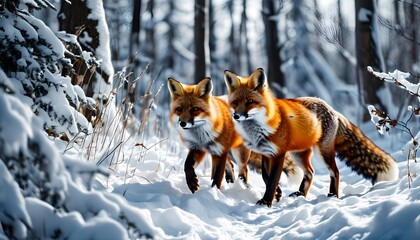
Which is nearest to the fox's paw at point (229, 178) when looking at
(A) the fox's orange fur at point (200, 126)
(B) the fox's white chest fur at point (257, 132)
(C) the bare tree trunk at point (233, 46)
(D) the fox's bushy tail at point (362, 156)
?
(A) the fox's orange fur at point (200, 126)

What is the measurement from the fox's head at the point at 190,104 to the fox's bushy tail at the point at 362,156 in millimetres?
1746

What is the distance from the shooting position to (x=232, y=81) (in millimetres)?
4973

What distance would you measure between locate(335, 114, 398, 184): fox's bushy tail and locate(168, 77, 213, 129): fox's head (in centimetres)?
175

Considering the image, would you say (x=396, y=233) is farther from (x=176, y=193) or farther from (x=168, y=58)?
(x=168, y=58)

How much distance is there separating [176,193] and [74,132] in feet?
3.91

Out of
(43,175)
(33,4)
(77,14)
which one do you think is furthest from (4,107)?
(77,14)

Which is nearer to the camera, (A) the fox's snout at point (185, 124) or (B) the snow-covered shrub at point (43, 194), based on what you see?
(B) the snow-covered shrub at point (43, 194)

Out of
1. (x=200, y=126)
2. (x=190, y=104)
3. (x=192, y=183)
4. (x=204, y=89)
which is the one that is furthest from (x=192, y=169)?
(x=204, y=89)

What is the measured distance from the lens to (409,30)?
32.3 feet

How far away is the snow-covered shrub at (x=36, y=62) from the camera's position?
3354mm

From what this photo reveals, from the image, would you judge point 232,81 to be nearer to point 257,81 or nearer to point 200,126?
point 257,81

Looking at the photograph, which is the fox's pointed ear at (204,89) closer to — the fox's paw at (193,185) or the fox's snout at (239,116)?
the fox's snout at (239,116)

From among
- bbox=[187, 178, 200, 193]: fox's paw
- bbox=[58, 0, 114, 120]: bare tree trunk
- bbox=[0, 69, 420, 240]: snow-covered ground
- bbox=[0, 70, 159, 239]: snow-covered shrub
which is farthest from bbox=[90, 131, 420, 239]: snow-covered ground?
bbox=[58, 0, 114, 120]: bare tree trunk

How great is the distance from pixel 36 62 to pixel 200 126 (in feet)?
6.65
